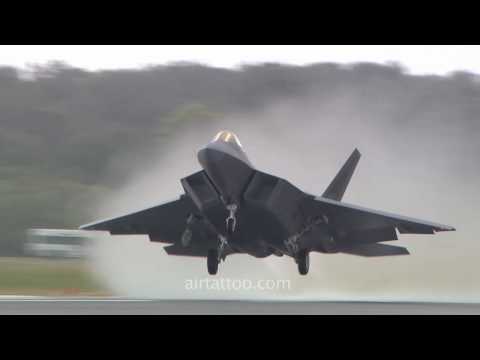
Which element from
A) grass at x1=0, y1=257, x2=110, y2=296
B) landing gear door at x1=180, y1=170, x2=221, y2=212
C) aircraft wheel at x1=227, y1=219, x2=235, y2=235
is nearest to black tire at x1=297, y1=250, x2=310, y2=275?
aircraft wheel at x1=227, y1=219, x2=235, y2=235

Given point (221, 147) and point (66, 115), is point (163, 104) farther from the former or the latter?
point (221, 147)

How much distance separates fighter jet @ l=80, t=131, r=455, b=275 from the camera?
17.5 metres

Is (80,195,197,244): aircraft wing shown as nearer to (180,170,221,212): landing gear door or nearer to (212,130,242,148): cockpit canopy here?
(180,170,221,212): landing gear door


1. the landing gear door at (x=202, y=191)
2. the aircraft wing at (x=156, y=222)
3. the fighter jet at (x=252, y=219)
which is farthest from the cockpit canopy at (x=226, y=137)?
the aircraft wing at (x=156, y=222)

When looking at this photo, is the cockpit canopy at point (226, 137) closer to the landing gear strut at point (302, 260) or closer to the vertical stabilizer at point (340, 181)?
the landing gear strut at point (302, 260)

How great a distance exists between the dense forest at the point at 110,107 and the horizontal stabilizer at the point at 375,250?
44.4 ft

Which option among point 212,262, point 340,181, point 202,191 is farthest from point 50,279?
point 202,191

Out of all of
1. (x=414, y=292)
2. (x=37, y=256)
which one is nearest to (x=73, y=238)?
(x=37, y=256)

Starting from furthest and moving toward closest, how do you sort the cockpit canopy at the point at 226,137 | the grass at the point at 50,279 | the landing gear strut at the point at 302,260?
1. the grass at the point at 50,279
2. the landing gear strut at the point at 302,260
3. the cockpit canopy at the point at 226,137

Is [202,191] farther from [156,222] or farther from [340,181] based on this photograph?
[340,181]

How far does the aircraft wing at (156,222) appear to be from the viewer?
20.8 meters

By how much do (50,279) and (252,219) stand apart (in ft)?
41.4

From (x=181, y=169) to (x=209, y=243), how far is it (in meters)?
9.47

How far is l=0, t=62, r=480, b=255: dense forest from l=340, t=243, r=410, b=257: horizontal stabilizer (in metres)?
13.5
